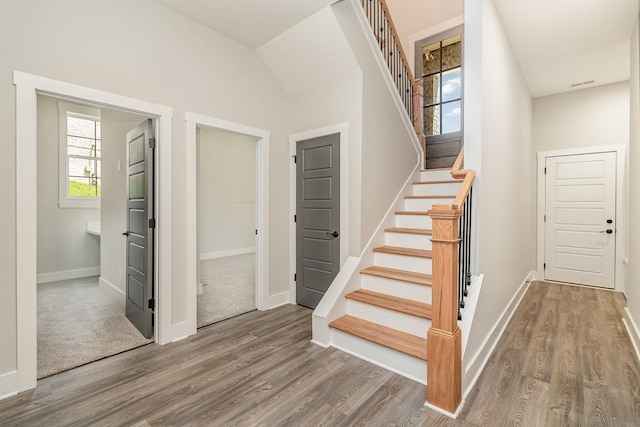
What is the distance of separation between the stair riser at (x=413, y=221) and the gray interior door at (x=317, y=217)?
2.73 feet

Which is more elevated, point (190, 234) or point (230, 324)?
point (190, 234)

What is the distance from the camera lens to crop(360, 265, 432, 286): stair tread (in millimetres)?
2691

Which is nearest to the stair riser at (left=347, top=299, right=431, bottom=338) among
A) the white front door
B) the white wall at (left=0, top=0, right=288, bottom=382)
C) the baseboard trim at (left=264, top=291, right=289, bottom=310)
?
Answer: the baseboard trim at (left=264, top=291, right=289, bottom=310)

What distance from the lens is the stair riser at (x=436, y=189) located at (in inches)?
146

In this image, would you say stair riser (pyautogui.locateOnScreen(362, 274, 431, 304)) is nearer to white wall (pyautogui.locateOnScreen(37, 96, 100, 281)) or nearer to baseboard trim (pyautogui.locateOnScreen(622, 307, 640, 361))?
baseboard trim (pyautogui.locateOnScreen(622, 307, 640, 361))

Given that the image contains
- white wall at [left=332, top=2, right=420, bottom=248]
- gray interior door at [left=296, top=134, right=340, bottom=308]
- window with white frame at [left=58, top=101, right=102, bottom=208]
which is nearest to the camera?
white wall at [left=332, top=2, right=420, bottom=248]

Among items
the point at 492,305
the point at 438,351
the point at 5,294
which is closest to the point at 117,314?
the point at 5,294

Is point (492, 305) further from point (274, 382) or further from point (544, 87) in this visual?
point (544, 87)

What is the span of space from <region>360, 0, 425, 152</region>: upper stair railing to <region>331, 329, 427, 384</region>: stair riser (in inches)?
124

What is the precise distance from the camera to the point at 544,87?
15.1ft

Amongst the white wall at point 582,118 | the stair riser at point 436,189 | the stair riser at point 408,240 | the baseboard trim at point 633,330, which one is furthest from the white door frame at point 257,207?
the white wall at point 582,118

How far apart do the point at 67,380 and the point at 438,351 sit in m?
2.56

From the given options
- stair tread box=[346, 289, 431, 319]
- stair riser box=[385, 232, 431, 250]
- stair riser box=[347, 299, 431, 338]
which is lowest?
stair riser box=[347, 299, 431, 338]

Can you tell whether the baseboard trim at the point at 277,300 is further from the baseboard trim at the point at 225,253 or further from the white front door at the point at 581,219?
the white front door at the point at 581,219
